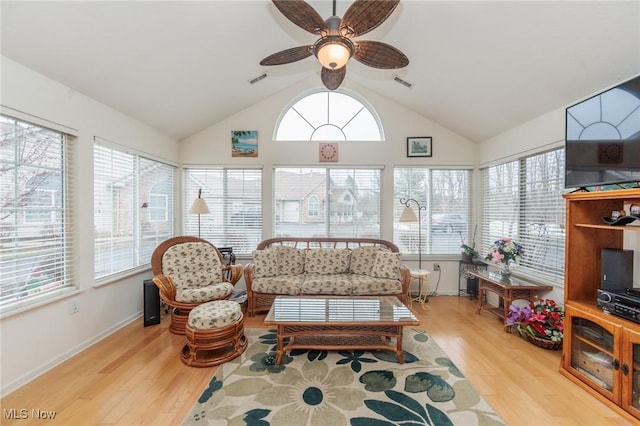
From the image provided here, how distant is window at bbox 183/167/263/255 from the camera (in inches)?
177

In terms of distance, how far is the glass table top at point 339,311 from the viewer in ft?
7.70

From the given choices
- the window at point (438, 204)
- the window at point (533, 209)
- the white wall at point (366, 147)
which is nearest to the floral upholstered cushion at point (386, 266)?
the white wall at point (366, 147)

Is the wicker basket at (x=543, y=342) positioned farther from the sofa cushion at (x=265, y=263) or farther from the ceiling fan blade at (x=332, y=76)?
the ceiling fan blade at (x=332, y=76)

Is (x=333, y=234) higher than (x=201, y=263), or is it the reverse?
(x=333, y=234)

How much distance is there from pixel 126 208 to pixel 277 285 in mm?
2181

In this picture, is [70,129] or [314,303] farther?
[314,303]

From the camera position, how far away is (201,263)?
11.1 feet

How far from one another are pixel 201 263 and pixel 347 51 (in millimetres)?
2933

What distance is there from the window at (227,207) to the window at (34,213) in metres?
1.91

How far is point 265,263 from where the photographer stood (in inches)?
145

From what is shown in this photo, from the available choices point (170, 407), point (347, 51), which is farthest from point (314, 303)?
point (347, 51)

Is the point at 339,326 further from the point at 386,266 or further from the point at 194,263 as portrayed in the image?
the point at 194,263

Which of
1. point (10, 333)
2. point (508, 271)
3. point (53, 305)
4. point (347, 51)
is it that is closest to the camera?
point (347, 51)

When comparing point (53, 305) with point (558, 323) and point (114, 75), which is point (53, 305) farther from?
point (558, 323)
